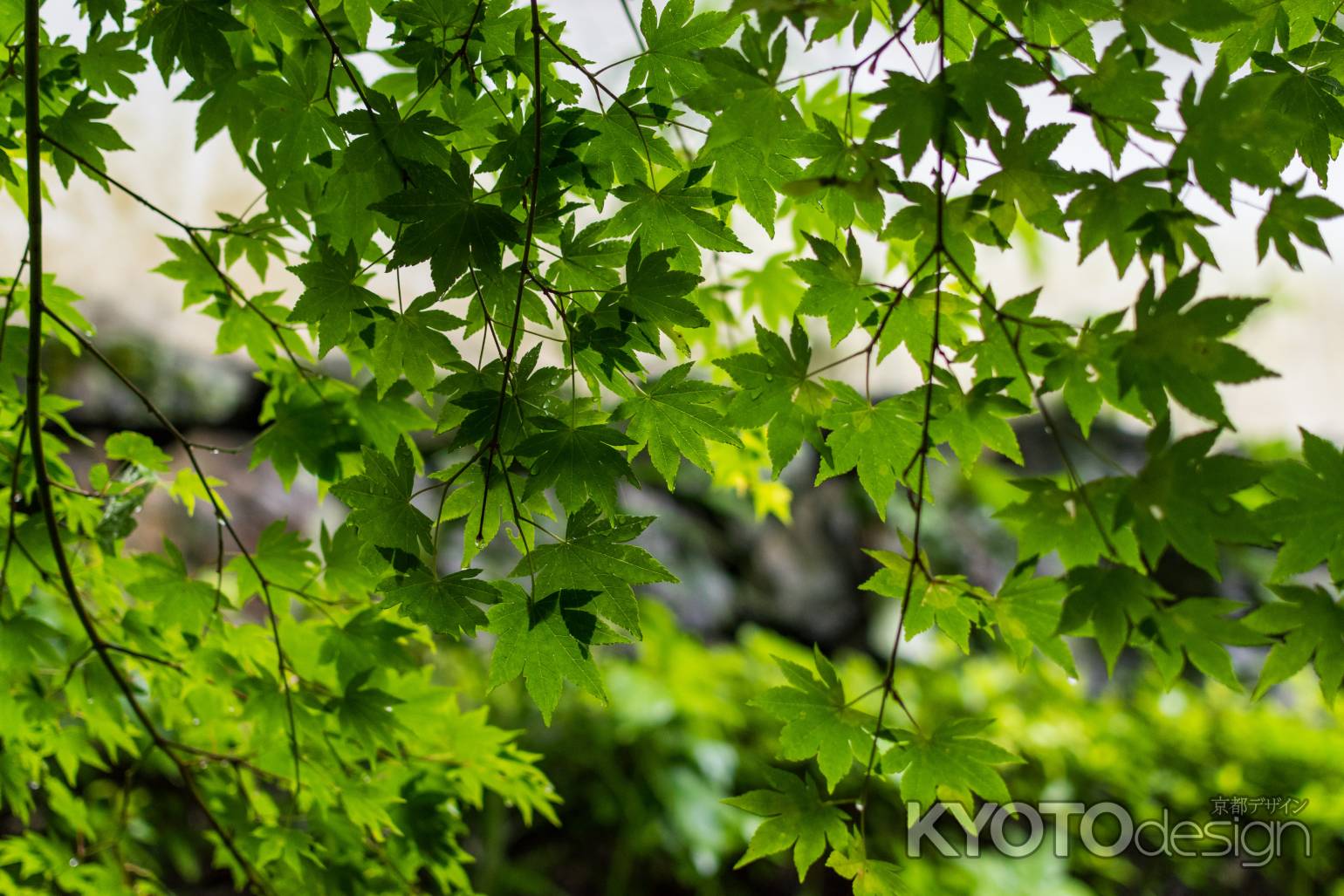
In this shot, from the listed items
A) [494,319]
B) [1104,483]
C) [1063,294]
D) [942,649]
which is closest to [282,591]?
[494,319]

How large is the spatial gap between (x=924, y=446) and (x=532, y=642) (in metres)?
0.32

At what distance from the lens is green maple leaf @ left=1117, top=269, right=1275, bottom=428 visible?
547mm

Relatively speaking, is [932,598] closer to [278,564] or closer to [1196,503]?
[1196,503]

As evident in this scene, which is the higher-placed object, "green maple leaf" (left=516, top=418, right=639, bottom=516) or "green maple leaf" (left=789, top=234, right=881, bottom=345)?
"green maple leaf" (left=789, top=234, right=881, bottom=345)

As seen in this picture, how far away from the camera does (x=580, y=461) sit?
0.70 m

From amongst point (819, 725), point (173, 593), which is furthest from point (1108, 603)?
point (173, 593)

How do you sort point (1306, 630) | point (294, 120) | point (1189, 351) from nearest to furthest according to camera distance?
1. point (1189, 351)
2. point (1306, 630)
3. point (294, 120)

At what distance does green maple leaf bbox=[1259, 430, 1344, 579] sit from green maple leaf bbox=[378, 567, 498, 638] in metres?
0.55

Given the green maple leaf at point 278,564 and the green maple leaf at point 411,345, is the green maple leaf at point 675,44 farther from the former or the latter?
the green maple leaf at point 278,564

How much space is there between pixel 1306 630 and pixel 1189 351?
0.25 metres

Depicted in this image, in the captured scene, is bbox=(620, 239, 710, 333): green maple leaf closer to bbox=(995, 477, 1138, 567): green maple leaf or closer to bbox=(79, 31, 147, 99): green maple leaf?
bbox=(995, 477, 1138, 567): green maple leaf

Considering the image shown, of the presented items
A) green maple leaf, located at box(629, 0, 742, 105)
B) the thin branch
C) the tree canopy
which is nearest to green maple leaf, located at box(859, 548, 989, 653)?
the tree canopy

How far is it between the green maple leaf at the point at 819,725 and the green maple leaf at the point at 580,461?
0.21 meters

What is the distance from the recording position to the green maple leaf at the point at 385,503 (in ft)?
2.36
